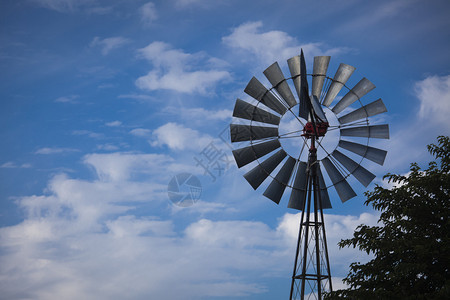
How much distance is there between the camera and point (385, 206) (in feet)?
39.7

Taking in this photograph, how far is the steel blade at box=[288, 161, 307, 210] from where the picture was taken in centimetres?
1602

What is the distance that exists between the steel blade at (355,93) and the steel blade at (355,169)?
154 centimetres

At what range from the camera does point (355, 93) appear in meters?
16.0

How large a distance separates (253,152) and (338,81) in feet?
12.6

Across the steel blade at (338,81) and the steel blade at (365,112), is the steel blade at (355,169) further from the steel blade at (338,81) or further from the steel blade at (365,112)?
the steel blade at (338,81)

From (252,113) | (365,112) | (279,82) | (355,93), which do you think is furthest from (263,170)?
(355,93)

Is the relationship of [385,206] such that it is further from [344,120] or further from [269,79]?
[269,79]

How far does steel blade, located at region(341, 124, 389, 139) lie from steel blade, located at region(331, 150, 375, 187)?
2.56 feet

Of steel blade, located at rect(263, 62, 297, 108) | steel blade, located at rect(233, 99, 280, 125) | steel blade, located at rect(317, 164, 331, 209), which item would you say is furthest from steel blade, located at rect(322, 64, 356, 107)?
steel blade, located at rect(317, 164, 331, 209)

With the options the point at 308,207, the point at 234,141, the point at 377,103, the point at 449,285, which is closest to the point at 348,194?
the point at 308,207

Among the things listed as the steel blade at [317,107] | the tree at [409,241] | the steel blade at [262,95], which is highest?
the steel blade at [262,95]

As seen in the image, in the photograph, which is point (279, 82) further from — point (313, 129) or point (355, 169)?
point (355, 169)

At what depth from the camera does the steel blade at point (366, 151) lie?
15.6 metres

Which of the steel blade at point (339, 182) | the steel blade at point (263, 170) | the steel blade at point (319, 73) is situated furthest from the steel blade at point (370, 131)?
Result: the steel blade at point (263, 170)
